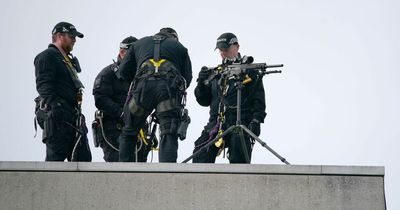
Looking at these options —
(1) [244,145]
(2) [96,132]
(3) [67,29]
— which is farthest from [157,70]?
(2) [96,132]

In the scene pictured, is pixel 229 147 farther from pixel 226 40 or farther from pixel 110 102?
pixel 110 102

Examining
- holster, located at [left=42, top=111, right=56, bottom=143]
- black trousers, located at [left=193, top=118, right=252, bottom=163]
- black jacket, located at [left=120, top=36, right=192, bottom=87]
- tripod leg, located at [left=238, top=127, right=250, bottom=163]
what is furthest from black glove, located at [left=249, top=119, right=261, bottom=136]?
holster, located at [left=42, top=111, right=56, bottom=143]

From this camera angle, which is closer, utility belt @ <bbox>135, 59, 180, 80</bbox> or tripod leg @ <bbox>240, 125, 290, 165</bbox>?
tripod leg @ <bbox>240, 125, 290, 165</bbox>

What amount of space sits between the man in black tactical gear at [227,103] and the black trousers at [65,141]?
1.59 m

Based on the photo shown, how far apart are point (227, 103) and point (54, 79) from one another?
2.50 meters

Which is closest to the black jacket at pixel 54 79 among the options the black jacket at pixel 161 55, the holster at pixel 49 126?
the holster at pixel 49 126

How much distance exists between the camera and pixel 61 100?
14.8m

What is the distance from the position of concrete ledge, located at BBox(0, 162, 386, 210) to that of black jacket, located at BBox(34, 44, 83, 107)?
2283 millimetres

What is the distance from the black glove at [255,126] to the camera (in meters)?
14.9

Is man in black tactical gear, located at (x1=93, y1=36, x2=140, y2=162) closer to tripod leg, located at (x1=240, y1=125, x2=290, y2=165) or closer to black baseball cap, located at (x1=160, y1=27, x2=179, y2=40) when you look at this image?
black baseball cap, located at (x1=160, y1=27, x2=179, y2=40)

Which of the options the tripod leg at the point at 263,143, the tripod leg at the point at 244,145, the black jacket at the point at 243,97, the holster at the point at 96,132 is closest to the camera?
the tripod leg at the point at 263,143

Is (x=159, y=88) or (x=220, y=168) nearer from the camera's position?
(x=220, y=168)

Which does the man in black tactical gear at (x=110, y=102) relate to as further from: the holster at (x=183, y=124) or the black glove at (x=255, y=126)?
the black glove at (x=255, y=126)

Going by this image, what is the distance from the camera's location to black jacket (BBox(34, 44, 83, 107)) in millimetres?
14633
